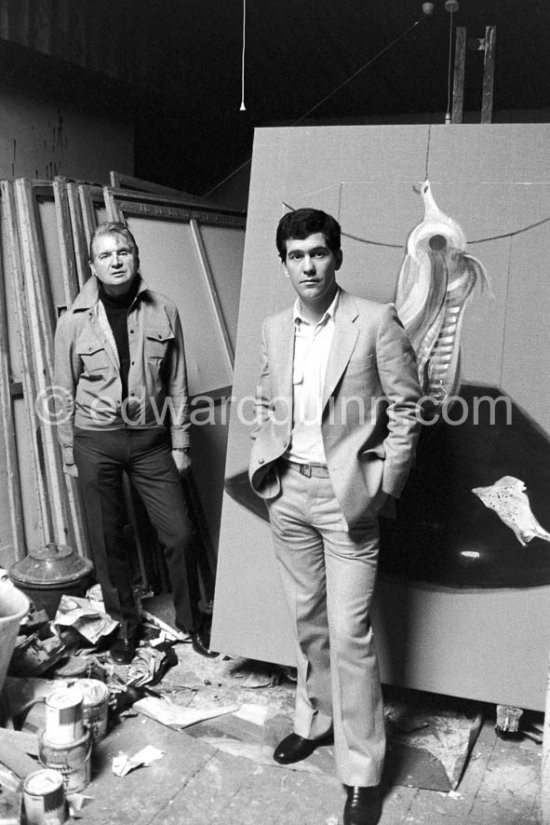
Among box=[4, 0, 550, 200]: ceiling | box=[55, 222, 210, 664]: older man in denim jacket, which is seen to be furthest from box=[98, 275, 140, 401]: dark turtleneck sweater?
box=[4, 0, 550, 200]: ceiling

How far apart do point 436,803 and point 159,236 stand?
324 cm

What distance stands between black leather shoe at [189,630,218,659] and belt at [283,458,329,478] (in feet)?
4.37

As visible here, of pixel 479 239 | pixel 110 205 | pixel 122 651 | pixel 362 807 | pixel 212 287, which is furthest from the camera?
pixel 212 287

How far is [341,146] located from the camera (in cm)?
279

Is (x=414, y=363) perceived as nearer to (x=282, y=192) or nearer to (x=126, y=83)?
(x=282, y=192)

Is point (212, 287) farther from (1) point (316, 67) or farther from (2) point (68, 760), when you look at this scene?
(2) point (68, 760)

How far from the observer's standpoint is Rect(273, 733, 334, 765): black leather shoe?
8.77 feet

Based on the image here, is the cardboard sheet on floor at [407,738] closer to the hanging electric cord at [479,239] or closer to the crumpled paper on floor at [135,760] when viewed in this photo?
the crumpled paper on floor at [135,760]

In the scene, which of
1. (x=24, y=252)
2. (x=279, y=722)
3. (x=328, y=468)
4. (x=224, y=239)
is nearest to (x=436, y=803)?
(x=279, y=722)

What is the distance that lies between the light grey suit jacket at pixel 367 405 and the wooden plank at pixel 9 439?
204cm

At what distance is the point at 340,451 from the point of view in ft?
7.59

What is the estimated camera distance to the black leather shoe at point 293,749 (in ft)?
8.77

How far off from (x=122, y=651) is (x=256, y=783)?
944mm

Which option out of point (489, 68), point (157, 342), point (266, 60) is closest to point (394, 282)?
point (489, 68)
